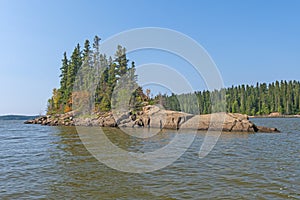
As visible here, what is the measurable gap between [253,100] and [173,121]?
12468 cm

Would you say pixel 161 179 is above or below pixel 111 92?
below

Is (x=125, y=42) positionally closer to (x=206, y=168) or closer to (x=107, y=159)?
(x=107, y=159)

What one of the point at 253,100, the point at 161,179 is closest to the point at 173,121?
the point at 161,179

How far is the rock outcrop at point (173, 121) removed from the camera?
3909 cm

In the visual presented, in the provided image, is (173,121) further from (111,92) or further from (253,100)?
(253,100)

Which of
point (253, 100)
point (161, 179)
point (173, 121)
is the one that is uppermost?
point (253, 100)

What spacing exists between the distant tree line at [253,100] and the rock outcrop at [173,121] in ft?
257

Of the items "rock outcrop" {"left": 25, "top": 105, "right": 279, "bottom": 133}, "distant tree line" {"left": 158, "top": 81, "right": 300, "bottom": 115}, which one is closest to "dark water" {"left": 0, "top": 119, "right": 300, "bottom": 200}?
"rock outcrop" {"left": 25, "top": 105, "right": 279, "bottom": 133}

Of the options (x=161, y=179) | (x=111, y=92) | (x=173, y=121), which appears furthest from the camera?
(x=111, y=92)

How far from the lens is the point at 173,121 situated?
149 ft

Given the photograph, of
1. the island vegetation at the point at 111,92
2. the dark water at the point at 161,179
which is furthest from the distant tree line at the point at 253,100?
the dark water at the point at 161,179

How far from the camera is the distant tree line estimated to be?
5566 inches

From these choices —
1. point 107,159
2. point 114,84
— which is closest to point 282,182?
point 107,159

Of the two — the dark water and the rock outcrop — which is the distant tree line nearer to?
the rock outcrop
